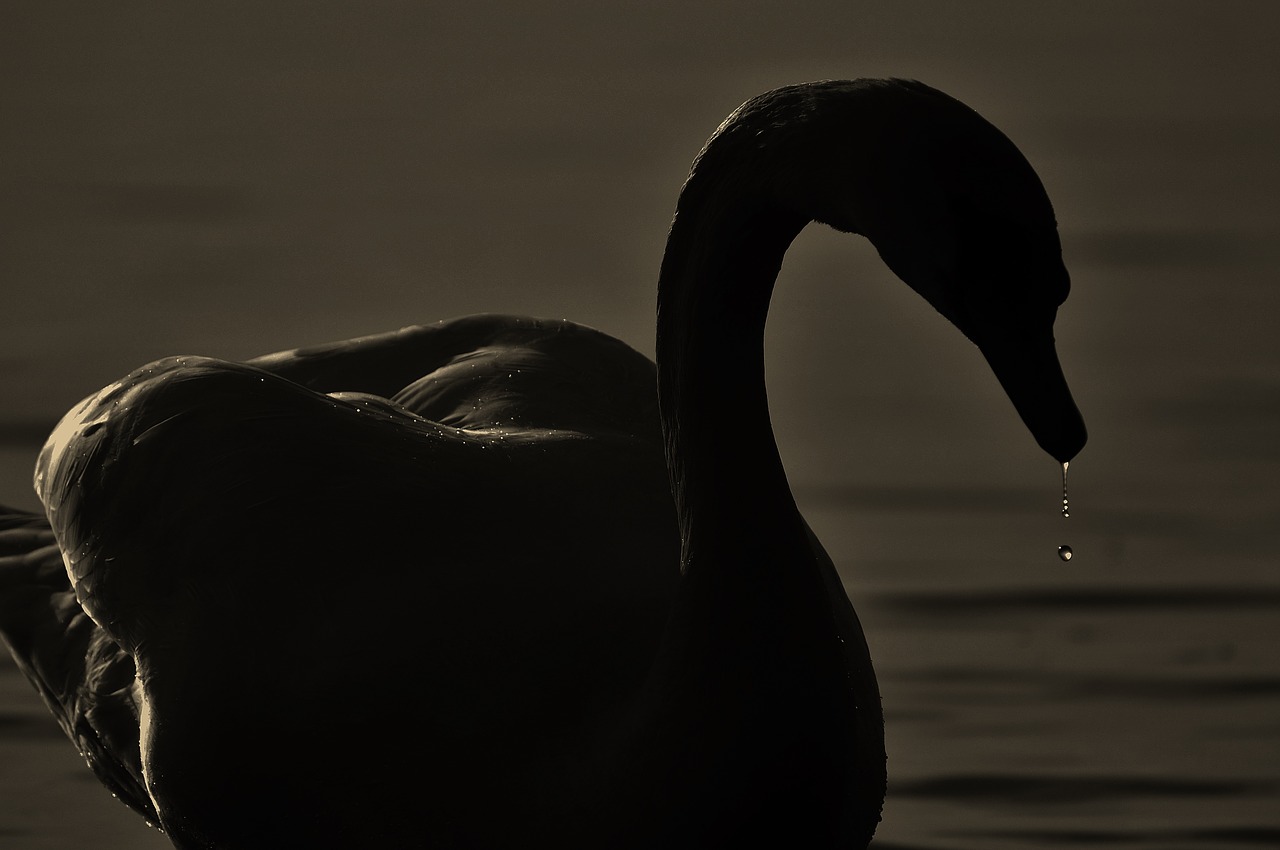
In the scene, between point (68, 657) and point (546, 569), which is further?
point (68, 657)

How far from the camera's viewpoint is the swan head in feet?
15.3

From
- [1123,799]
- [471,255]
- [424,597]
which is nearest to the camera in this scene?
[424,597]

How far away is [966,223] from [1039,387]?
29 centimetres

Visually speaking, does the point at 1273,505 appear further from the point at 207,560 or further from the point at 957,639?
the point at 207,560

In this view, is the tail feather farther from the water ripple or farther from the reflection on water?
the water ripple

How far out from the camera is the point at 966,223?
15.3 feet

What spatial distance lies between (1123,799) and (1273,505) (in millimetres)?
2189

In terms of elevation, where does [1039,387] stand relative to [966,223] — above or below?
below

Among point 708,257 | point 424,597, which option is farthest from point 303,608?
point 708,257

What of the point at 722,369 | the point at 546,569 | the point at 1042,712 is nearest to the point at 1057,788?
the point at 1042,712

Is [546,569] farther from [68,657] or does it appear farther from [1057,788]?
[1057,788]

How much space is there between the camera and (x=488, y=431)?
5.97m

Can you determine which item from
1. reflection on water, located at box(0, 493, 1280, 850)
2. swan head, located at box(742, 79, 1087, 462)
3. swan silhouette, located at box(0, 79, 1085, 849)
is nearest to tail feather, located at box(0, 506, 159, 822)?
swan silhouette, located at box(0, 79, 1085, 849)

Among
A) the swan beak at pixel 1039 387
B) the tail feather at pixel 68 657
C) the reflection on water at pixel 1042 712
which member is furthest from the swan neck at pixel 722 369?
the reflection on water at pixel 1042 712
